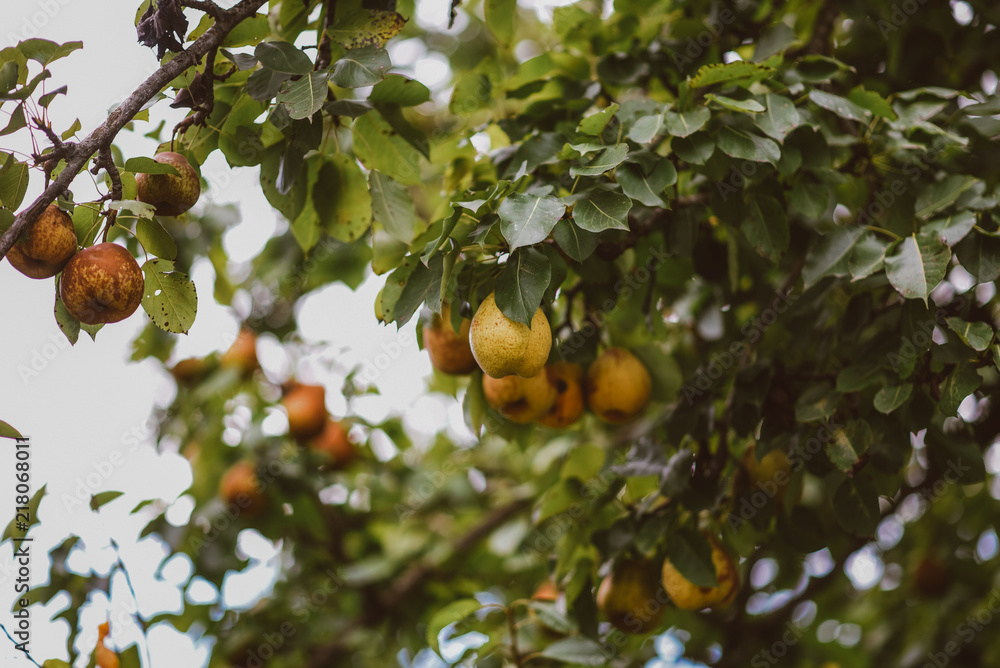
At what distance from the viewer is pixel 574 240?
1316mm

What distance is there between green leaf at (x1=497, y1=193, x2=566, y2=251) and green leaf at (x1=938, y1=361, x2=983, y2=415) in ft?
2.53

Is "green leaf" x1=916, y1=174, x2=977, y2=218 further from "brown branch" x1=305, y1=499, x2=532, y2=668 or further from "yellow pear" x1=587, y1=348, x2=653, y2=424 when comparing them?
"brown branch" x1=305, y1=499, x2=532, y2=668

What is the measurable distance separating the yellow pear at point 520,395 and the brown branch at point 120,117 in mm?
917

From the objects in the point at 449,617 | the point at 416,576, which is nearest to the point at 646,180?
the point at 449,617

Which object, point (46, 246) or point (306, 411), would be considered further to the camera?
point (306, 411)

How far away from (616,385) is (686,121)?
0.74 meters

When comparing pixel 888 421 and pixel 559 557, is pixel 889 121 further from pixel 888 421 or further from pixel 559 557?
pixel 559 557

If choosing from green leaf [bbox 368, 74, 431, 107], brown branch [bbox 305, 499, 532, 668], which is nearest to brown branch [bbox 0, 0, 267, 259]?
green leaf [bbox 368, 74, 431, 107]

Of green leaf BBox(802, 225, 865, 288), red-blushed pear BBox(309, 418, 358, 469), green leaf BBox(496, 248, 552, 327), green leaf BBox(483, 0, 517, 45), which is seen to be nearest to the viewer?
green leaf BBox(496, 248, 552, 327)

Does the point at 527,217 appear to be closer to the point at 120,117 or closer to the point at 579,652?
the point at 120,117

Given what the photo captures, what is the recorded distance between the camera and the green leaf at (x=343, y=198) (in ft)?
5.66

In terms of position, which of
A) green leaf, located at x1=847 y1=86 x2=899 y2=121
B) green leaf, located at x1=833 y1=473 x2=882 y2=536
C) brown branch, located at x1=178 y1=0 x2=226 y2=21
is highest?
brown branch, located at x1=178 y1=0 x2=226 y2=21

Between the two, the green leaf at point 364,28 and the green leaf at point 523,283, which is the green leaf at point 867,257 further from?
the green leaf at point 364,28

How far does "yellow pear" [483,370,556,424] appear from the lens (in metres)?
1.78
